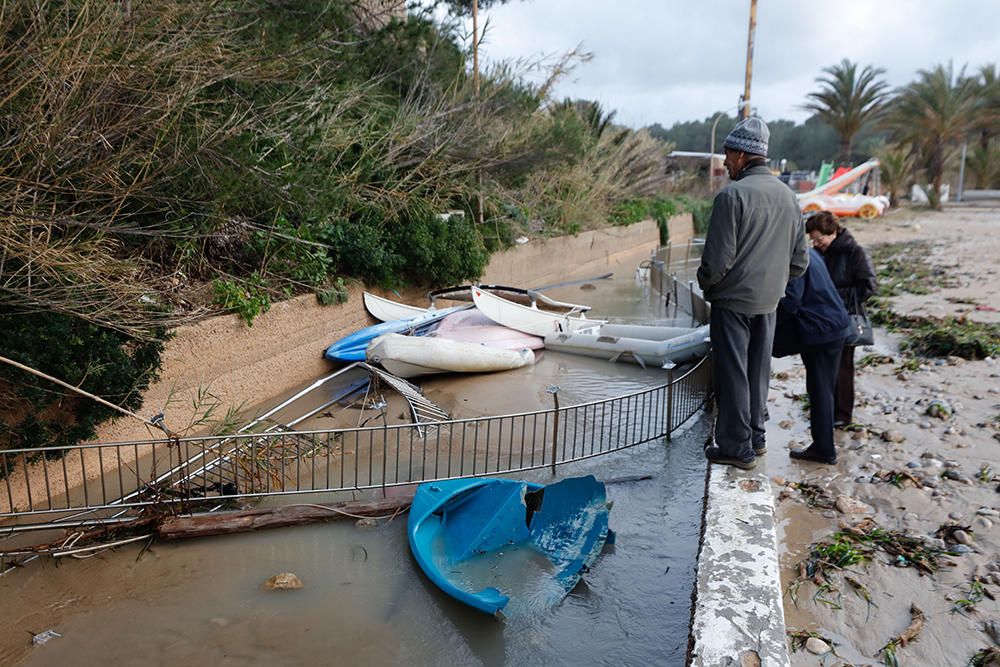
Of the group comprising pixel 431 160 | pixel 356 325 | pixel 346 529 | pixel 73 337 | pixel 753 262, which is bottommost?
pixel 346 529

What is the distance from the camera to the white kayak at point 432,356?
26.0ft

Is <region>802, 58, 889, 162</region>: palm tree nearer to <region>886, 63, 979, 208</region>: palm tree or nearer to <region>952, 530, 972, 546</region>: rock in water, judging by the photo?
<region>886, 63, 979, 208</region>: palm tree

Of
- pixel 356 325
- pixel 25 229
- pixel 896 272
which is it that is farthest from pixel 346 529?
pixel 896 272

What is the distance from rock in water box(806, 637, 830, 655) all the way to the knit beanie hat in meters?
2.76

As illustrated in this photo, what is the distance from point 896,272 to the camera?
53.8 feet

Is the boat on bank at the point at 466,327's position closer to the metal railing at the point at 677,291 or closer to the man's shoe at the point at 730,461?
the metal railing at the point at 677,291

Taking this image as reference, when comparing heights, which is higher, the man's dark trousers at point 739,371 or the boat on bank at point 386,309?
the man's dark trousers at point 739,371

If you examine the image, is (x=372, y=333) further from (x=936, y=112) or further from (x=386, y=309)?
(x=936, y=112)

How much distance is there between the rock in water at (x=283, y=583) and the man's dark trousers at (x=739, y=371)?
2.83m

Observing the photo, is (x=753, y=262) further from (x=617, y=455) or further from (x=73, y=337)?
(x=73, y=337)

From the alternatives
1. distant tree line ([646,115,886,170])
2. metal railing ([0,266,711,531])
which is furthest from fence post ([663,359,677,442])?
distant tree line ([646,115,886,170])

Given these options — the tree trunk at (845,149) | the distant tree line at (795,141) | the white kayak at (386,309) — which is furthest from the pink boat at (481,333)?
the distant tree line at (795,141)

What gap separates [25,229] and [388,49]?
28.3 feet

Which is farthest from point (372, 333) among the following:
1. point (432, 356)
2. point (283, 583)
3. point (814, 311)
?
point (814, 311)
